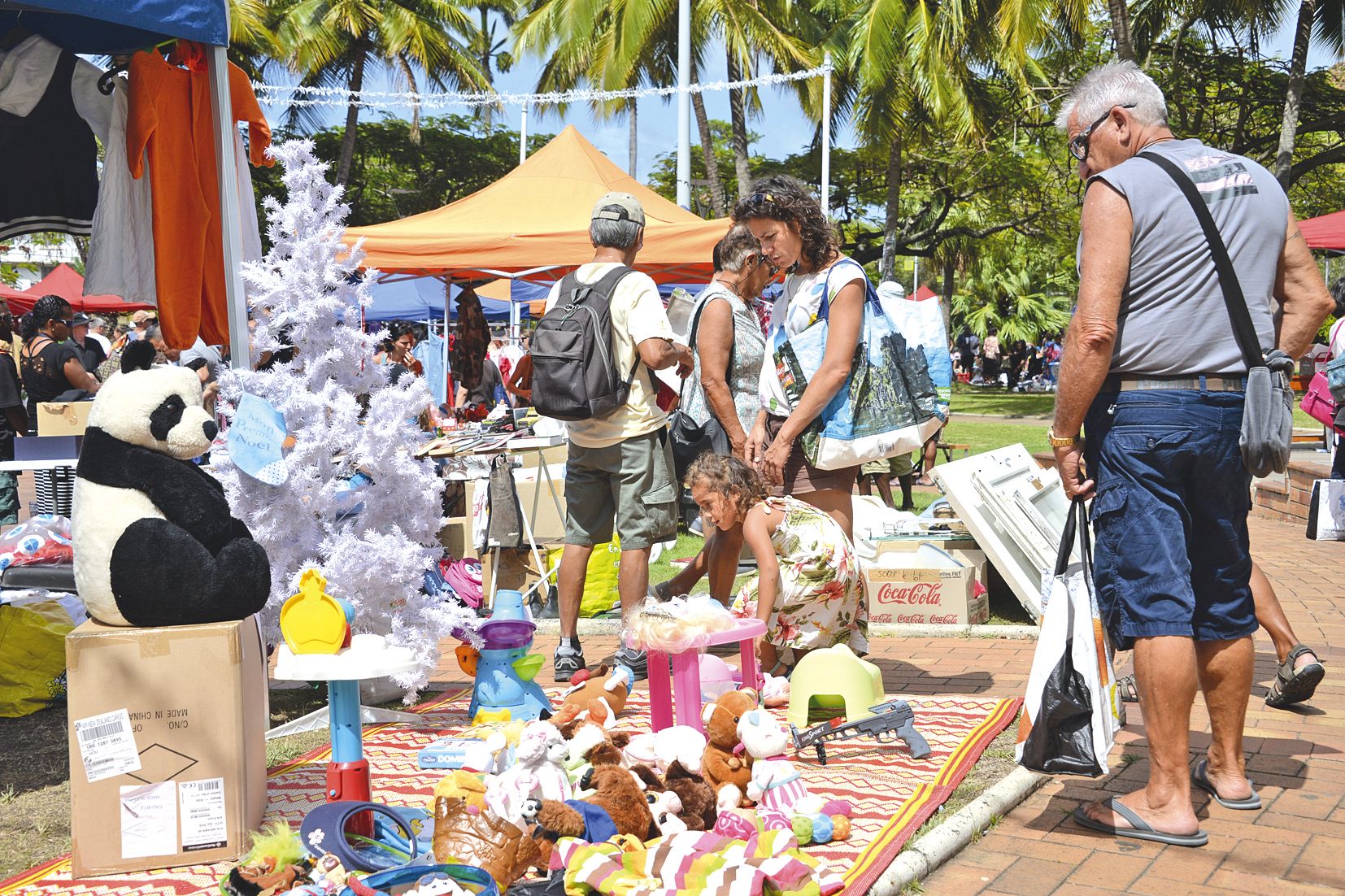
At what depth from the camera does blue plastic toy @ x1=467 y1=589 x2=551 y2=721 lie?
14.2ft

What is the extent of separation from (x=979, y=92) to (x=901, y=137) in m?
2.14

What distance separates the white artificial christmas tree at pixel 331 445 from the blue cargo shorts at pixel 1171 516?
97.8 inches

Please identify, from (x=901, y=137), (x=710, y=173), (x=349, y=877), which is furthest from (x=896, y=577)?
(x=901, y=137)

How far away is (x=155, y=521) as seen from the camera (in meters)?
3.31

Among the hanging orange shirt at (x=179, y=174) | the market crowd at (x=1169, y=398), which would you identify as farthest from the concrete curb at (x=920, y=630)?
the hanging orange shirt at (x=179, y=174)

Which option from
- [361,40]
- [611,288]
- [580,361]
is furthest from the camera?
[361,40]

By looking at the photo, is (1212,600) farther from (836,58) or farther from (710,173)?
(836,58)

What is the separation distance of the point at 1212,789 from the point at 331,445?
3334 millimetres

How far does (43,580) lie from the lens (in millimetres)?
5207

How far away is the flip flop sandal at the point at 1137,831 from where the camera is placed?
3.12 meters

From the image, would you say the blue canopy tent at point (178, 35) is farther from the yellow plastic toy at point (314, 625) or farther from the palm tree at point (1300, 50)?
the palm tree at point (1300, 50)

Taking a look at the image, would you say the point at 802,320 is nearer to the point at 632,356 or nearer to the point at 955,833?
the point at 632,356

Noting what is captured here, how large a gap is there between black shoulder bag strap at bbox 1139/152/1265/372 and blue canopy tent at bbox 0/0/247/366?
3.21 meters

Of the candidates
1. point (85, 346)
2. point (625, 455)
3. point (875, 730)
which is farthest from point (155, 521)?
point (85, 346)
